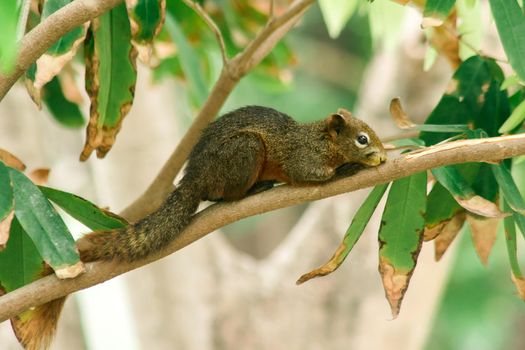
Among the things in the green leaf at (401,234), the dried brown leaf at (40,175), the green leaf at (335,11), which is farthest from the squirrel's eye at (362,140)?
the dried brown leaf at (40,175)

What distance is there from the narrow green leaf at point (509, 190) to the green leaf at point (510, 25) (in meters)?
0.29

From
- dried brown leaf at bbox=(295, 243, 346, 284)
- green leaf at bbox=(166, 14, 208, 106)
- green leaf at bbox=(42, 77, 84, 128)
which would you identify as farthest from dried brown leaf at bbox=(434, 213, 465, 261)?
green leaf at bbox=(42, 77, 84, 128)

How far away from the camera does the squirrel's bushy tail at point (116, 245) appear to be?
7.93 feet

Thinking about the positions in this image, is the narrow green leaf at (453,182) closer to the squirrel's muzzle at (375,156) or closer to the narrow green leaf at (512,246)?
the narrow green leaf at (512,246)

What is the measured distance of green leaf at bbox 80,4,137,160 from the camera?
2.60m

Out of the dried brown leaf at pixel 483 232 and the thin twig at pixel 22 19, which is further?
the dried brown leaf at pixel 483 232

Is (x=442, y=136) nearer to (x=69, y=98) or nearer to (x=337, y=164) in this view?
(x=337, y=164)

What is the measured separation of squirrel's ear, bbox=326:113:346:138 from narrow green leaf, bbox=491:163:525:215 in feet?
2.79

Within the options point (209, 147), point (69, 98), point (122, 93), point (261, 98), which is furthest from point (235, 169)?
point (261, 98)

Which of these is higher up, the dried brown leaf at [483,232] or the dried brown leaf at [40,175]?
the dried brown leaf at [40,175]

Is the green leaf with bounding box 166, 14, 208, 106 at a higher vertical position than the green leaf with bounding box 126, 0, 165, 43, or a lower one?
lower

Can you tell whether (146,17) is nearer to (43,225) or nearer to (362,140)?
(43,225)

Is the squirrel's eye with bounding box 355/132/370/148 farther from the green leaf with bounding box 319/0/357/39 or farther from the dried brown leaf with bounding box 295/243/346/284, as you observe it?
the dried brown leaf with bounding box 295/243/346/284

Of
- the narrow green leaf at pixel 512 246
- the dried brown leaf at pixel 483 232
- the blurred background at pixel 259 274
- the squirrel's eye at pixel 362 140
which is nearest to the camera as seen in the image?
the narrow green leaf at pixel 512 246
